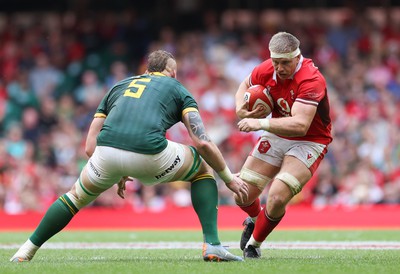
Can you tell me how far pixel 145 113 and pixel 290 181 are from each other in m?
1.64

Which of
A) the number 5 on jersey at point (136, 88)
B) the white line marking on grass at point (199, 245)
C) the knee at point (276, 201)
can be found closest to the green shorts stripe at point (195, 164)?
the number 5 on jersey at point (136, 88)

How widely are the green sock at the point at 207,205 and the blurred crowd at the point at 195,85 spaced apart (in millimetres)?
8794

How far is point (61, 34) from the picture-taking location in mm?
21047

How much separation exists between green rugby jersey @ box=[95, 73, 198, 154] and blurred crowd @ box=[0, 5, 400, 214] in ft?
29.3

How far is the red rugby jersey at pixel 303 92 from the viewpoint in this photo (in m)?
8.35

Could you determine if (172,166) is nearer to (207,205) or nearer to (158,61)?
(207,205)

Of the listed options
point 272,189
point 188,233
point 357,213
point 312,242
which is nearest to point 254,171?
point 272,189

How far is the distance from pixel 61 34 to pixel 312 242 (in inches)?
455

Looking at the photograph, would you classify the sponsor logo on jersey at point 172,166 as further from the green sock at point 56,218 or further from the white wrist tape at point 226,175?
the green sock at point 56,218

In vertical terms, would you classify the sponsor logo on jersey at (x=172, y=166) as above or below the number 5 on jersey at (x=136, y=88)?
below

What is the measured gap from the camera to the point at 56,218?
25.8 ft

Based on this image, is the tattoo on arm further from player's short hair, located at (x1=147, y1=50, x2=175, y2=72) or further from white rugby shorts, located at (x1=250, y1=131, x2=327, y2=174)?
white rugby shorts, located at (x1=250, y1=131, x2=327, y2=174)

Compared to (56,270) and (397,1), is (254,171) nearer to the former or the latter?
(56,270)

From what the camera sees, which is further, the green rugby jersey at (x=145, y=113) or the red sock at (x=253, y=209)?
the red sock at (x=253, y=209)
